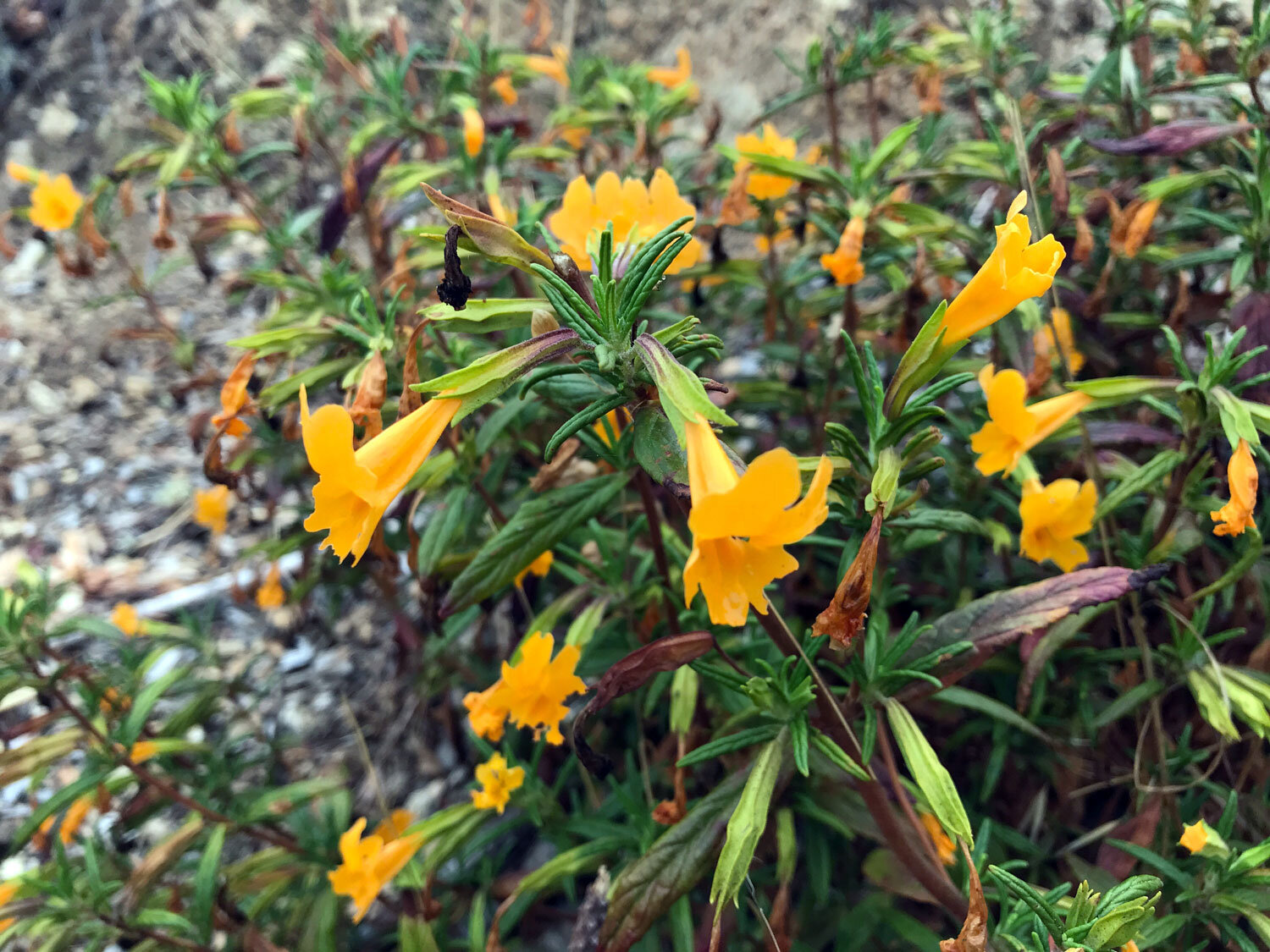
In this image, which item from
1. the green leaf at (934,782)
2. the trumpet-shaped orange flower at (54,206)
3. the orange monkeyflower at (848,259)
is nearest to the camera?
the green leaf at (934,782)

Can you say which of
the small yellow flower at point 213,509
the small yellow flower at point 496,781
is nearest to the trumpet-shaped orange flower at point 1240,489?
the small yellow flower at point 496,781

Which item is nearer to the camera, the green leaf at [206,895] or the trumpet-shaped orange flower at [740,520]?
the trumpet-shaped orange flower at [740,520]

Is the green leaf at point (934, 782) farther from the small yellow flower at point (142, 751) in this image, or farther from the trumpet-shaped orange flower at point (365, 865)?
the small yellow flower at point (142, 751)

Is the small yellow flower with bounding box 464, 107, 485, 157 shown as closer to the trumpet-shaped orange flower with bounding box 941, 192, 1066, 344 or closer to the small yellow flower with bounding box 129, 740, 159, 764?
the trumpet-shaped orange flower with bounding box 941, 192, 1066, 344

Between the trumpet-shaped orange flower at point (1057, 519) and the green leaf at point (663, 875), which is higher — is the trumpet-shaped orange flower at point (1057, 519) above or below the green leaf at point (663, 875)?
above

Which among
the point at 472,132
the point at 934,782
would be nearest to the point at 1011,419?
the point at 934,782

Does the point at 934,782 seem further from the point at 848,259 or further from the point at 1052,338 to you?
the point at 1052,338
